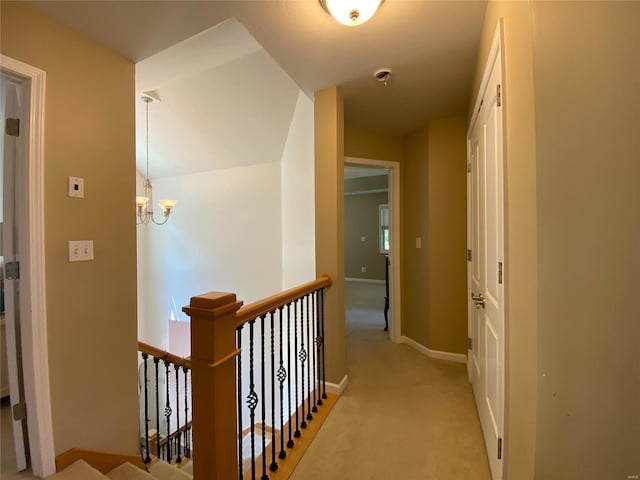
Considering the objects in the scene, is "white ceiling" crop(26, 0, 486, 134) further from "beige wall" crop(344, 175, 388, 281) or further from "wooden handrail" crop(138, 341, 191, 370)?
"beige wall" crop(344, 175, 388, 281)

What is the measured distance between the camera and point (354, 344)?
3182 mm

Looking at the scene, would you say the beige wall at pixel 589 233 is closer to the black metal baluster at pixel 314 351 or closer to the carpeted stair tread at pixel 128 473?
the black metal baluster at pixel 314 351

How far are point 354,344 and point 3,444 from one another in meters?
2.84

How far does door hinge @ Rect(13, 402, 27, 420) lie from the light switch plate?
44.3 inches

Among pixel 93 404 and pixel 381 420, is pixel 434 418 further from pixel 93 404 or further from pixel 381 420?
pixel 93 404

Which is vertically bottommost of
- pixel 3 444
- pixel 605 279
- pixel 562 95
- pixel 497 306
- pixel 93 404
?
pixel 3 444

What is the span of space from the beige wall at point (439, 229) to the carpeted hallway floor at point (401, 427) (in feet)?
1.19

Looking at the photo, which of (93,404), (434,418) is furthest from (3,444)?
(434,418)

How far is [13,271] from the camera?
1381mm

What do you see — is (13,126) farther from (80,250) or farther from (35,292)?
(35,292)

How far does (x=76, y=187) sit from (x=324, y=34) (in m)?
1.69

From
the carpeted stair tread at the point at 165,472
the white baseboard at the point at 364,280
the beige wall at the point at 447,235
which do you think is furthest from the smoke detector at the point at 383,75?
the white baseboard at the point at 364,280

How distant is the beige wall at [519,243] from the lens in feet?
2.72

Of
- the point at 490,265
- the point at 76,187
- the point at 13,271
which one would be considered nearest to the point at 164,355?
the point at 13,271
